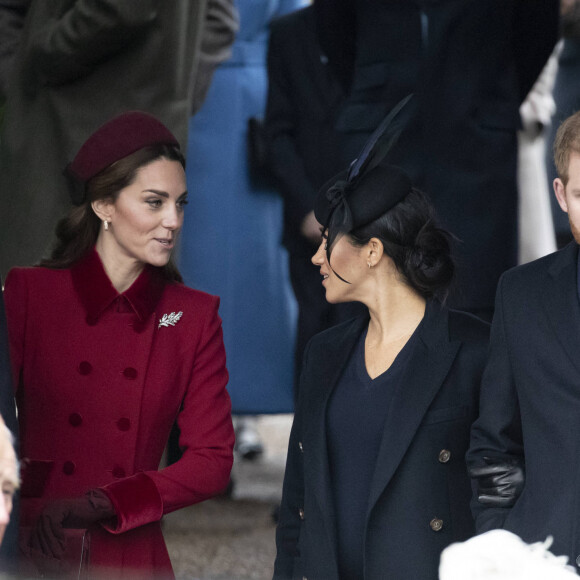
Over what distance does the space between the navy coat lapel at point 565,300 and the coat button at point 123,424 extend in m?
1.00

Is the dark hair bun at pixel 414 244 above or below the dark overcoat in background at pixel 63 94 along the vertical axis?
below

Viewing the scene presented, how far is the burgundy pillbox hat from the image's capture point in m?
2.91

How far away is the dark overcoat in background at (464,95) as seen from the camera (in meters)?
3.54

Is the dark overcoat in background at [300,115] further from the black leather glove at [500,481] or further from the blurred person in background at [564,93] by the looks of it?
the black leather glove at [500,481]

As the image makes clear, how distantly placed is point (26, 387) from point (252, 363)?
1.50m

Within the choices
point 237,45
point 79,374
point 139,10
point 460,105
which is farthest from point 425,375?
point 237,45

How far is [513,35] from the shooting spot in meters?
3.59

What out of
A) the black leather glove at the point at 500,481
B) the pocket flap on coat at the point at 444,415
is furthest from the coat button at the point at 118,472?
the black leather glove at the point at 500,481

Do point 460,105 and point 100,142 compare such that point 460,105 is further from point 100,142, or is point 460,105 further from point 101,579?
point 101,579

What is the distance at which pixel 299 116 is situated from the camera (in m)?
3.95

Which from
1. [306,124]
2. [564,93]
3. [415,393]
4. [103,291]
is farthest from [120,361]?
[564,93]

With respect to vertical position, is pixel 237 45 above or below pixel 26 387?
above

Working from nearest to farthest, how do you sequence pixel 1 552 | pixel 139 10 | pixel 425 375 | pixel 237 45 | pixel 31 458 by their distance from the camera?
1. pixel 1 552
2. pixel 425 375
3. pixel 31 458
4. pixel 139 10
5. pixel 237 45

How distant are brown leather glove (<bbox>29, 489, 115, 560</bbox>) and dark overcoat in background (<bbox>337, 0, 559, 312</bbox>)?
4.49 feet
